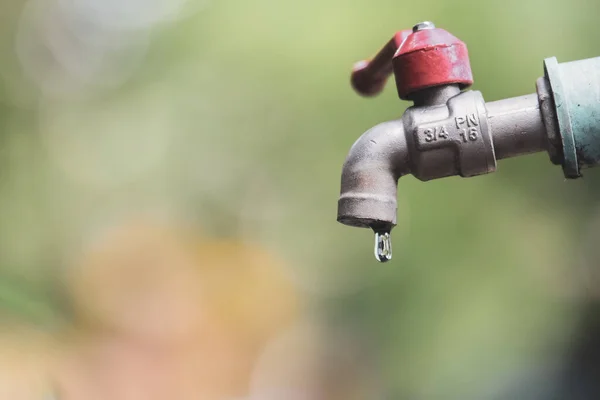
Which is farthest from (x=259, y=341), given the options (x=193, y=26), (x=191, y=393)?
(x=193, y=26)

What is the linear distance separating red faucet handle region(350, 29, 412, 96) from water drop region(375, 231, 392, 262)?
0.55 ft

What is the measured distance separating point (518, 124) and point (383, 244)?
15 cm

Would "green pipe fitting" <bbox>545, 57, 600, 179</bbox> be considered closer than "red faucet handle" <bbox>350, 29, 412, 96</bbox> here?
Yes

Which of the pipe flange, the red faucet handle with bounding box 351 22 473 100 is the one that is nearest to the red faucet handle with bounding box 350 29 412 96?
the red faucet handle with bounding box 351 22 473 100

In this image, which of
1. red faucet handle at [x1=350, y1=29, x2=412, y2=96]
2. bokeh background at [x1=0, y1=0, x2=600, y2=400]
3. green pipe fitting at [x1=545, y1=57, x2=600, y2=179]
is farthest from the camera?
bokeh background at [x1=0, y1=0, x2=600, y2=400]

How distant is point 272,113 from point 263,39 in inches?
4.7

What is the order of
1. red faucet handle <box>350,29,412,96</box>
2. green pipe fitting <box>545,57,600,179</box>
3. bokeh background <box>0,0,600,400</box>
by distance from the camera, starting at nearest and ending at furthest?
1. green pipe fitting <box>545,57,600,179</box>
2. red faucet handle <box>350,29,412,96</box>
3. bokeh background <box>0,0,600,400</box>

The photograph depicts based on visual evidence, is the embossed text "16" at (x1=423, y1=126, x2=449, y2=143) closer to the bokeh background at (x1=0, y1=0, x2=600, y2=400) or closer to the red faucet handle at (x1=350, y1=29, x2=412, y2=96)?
the red faucet handle at (x1=350, y1=29, x2=412, y2=96)

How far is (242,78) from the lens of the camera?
34.9 inches

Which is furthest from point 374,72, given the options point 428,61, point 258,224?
point 258,224

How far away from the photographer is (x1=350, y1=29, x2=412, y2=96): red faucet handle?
0.53 metres

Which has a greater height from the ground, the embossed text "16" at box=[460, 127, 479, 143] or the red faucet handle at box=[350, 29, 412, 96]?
the red faucet handle at box=[350, 29, 412, 96]

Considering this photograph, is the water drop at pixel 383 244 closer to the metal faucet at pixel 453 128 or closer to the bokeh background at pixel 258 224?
the metal faucet at pixel 453 128

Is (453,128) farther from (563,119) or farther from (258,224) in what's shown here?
(258,224)
